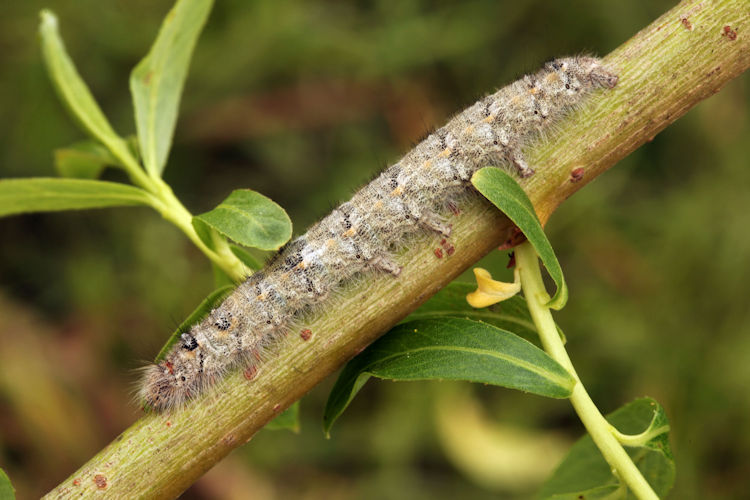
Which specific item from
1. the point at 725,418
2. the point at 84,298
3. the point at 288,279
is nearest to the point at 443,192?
the point at 288,279

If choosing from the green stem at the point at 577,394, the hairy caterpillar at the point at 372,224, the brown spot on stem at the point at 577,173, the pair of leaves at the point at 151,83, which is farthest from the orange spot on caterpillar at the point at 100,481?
the brown spot on stem at the point at 577,173

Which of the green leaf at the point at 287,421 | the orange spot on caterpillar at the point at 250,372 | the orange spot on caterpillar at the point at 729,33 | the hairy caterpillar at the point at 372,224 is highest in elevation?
the hairy caterpillar at the point at 372,224

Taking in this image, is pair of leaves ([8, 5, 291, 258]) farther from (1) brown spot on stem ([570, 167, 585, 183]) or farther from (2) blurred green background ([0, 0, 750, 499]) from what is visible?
(2) blurred green background ([0, 0, 750, 499])

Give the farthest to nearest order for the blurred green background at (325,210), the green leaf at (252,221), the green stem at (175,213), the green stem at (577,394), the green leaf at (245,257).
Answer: the blurred green background at (325,210) → the green leaf at (245,257) → the green stem at (175,213) → the green leaf at (252,221) → the green stem at (577,394)

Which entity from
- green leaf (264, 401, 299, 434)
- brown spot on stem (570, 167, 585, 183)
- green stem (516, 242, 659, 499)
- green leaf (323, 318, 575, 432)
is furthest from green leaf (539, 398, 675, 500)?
green leaf (264, 401, 299, 434)

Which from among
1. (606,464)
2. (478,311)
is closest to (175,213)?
(478,311)

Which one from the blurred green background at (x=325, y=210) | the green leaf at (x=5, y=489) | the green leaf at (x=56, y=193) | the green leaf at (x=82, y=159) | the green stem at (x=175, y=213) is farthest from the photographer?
the blurred green background at (x=325, y=210)

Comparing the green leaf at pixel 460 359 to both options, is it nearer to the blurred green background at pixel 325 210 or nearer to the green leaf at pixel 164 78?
the green leaf at pixel 164 78

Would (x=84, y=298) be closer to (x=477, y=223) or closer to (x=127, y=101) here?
(x=127, y=101)
